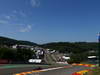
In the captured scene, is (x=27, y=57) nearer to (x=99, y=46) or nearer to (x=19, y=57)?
(x=19, y=57)

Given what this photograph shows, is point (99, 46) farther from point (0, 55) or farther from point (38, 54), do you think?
point (38, 54)

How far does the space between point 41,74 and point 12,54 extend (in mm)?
74058

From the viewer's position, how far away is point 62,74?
14117 mm

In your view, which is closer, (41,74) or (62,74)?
(41,74)

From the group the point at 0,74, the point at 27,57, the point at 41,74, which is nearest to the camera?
the point at 41,74

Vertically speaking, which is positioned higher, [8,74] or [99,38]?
[99,38]

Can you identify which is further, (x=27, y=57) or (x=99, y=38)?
(x=27, y=57)

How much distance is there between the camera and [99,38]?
16.7 m

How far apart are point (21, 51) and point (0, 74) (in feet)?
280

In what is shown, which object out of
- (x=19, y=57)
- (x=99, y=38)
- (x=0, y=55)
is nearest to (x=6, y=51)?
(x=0, y=55)

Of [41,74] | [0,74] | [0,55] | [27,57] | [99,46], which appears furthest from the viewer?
[27,57]

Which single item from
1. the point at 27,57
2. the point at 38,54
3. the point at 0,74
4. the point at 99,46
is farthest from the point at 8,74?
the point at 38,54

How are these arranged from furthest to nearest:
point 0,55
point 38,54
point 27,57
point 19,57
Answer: point 38,54
point 27,57
point 19,57
point 0,55

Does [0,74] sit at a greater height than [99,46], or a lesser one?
lesser
